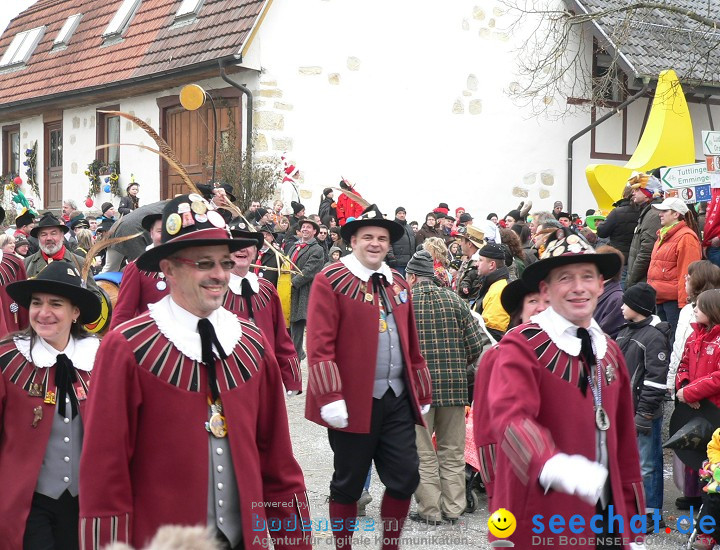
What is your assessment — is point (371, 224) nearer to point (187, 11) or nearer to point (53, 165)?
point (187, 11)

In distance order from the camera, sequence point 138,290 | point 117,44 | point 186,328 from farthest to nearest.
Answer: point 117,44
point 138,290
point 186,328

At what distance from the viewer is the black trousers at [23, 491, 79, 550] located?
407cm

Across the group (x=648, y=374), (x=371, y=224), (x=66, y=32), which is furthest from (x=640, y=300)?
(x=66, y=32)

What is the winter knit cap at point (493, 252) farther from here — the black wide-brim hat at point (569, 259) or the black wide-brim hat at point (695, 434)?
the black wide-brim hat at point (569, 259)

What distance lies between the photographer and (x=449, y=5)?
67.9 ft

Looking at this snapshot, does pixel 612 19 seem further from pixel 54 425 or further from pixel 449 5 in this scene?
pixel 54 425

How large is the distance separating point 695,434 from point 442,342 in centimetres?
185

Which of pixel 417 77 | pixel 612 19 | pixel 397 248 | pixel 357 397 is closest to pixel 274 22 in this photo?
pixel 417 77

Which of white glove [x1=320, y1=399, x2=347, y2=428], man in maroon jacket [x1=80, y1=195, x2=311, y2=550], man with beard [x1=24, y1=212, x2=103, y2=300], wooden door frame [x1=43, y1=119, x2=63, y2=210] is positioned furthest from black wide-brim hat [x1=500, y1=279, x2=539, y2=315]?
wooden door frame [x1=43, y1=119, x2=63, y2=210]

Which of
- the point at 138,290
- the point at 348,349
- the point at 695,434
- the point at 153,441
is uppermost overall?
the point at 138,290

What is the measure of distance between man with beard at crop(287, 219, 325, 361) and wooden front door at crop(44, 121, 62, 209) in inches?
526

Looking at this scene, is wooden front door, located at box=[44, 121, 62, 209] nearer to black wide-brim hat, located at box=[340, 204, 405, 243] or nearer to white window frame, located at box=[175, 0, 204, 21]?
white window frame, located at box=[175, 0, 204, 21]

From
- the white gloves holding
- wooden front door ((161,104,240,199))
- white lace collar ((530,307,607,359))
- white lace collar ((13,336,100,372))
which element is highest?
wooden front door ((161,104,240,199))

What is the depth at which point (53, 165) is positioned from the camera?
24.5 meters
